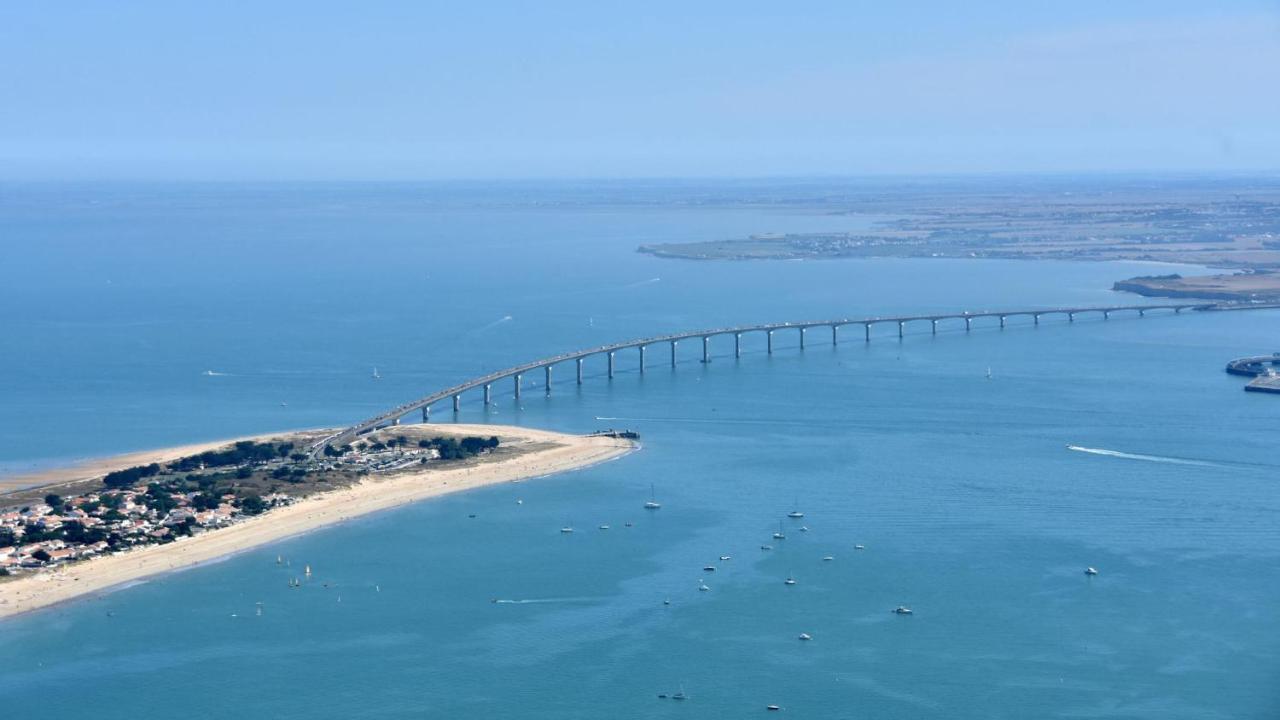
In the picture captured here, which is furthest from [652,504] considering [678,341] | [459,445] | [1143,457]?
[678,341]

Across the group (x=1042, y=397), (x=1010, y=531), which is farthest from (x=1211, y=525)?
(x=1042, y=397)

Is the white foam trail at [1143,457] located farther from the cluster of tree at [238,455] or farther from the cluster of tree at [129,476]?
the cluster of tree at [129,476]

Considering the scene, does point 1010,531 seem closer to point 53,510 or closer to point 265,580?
point 265,580

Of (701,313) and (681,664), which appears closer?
(681,664)

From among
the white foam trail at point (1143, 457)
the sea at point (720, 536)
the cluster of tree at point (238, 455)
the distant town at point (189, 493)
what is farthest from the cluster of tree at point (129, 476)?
the white foam trail at point (1143, 457)

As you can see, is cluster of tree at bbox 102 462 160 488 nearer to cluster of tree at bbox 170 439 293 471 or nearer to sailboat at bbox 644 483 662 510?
cluster of tree at bbox 170 439 293 471

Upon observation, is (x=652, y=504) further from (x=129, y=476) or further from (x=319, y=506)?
(x=129, y=476)

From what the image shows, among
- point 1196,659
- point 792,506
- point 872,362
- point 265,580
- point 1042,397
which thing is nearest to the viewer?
point 1196,659
